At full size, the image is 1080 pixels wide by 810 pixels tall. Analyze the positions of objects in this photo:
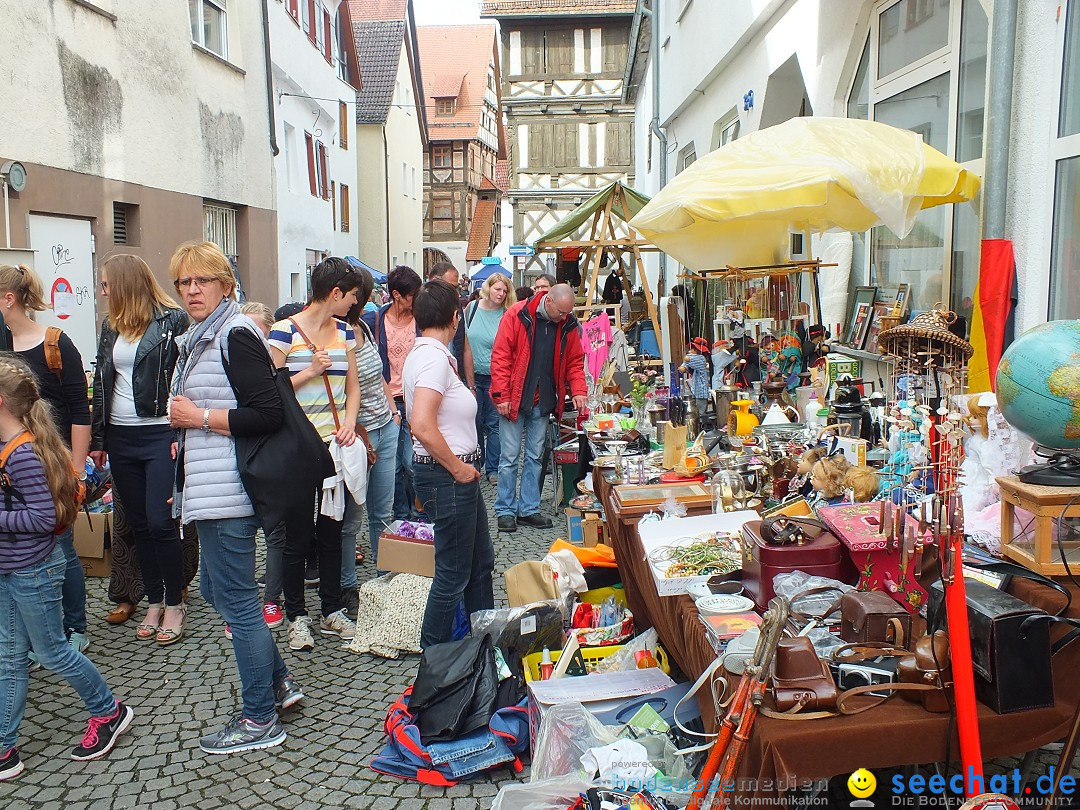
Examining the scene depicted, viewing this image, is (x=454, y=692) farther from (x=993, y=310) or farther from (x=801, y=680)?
(x=993, y=310)

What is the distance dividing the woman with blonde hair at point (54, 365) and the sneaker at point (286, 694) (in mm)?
1252

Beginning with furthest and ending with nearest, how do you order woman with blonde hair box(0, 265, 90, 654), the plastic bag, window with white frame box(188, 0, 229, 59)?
window with white frame box(188, 0, 229, 59)
woman with blonde hair box(0, 265, 90, 654)
the plastic bag

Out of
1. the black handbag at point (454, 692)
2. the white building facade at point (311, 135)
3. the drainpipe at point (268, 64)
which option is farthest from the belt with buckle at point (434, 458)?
the white building facade at point (311, 135)

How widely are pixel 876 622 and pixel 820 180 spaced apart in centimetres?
263

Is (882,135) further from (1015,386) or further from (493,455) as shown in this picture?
(493,455)

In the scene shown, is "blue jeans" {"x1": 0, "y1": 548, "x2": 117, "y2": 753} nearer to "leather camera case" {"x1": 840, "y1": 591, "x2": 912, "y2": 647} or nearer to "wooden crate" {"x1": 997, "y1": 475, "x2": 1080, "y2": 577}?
"leather camera case" {"x1": 840, "y1": 591, "x2": 912, "y2": 647}

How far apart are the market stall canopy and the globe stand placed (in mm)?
1948

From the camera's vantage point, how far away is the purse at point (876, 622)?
2.34 metres

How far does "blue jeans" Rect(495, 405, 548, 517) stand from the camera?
21.2ft

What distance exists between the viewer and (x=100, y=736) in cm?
346

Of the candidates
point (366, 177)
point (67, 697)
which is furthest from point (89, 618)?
point (366, 177)

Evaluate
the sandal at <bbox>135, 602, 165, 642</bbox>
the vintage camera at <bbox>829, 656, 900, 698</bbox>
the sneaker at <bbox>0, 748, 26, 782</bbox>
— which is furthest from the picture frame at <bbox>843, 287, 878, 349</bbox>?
the sneaker at <bbox>0, 748, 26, 782</bbox>

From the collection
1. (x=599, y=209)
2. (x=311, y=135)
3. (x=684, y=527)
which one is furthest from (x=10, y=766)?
(x=311, y=135)

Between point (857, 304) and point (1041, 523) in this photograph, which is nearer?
point (1041, 523)
